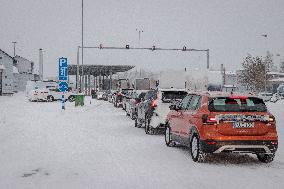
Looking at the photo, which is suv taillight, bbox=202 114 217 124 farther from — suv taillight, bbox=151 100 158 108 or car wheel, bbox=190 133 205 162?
suv taillight, bbox=151 100 158 108

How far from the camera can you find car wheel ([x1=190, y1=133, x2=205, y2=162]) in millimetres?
9570

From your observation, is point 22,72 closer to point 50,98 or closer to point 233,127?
point 50,98

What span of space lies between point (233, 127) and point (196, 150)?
3.33 ft

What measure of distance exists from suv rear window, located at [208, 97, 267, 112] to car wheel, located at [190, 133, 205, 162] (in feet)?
2.61

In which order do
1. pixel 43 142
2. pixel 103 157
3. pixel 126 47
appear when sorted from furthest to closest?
pixel 126 47 → pixel 43 142 → pixel 103 157

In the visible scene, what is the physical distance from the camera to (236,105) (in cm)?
953

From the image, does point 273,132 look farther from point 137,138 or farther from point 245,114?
point 137,138

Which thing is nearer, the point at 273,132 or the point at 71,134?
the point at 273,132

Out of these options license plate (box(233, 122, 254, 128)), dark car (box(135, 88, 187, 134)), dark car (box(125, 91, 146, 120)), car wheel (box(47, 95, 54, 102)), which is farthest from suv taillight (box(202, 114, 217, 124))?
car wheel (box(47, 95, 54, 102))

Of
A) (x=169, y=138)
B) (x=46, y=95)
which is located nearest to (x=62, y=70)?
(x=169, y=138)

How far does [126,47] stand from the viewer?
52.3 m

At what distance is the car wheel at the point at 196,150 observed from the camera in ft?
31.4

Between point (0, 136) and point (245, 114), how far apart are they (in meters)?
8.45

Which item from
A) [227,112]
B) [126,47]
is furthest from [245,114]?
[126,47]
